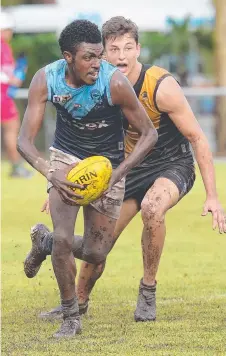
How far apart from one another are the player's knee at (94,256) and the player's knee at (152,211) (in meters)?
0.40

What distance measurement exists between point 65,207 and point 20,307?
155cm

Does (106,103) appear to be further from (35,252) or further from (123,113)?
(35,252)

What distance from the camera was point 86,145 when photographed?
7613 millimetres

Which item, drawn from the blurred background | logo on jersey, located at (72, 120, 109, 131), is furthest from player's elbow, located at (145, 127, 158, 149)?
the blurred background

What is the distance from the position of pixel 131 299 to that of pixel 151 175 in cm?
112

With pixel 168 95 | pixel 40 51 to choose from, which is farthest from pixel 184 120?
pixel 40 51

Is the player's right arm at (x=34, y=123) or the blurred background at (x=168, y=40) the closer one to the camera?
the player's right arm at (x=34, y=123)

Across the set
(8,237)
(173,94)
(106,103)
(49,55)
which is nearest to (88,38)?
(106,103)

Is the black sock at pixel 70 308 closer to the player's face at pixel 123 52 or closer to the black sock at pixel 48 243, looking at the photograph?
the black sock at pixel 48 243

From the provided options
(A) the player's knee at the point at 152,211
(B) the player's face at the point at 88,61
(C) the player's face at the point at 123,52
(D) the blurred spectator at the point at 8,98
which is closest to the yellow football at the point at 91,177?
(B) the player's face at the point at 88,61

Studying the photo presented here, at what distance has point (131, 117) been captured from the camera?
7383 millimetres

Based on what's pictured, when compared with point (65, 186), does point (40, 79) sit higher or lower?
higher

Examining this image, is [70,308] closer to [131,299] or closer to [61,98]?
[61,98]

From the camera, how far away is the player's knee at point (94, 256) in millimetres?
7742
